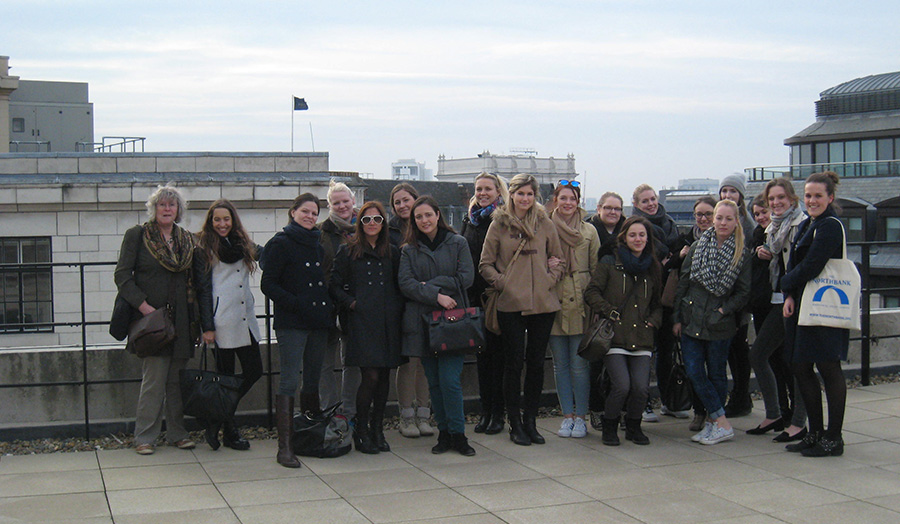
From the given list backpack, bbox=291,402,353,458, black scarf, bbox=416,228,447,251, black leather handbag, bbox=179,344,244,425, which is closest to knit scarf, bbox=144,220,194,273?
black leather handbag, bbox=179,344,244,425

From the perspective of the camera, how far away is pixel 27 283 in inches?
618

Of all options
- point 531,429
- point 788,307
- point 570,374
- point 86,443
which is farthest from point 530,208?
point 86,443

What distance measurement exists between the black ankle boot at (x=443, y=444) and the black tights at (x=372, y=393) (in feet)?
1.49

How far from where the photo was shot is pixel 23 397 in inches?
275

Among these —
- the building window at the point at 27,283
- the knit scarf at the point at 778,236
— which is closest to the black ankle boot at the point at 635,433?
the knit scarf at the point at 778,236

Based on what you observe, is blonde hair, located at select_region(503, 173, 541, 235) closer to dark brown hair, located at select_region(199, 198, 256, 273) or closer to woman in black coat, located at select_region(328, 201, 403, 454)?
woman in black coat, located at select_region(328, 201, 403, 454)

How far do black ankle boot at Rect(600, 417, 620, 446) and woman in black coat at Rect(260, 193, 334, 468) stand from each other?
7.14 feet

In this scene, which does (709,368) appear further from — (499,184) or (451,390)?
(499,184)

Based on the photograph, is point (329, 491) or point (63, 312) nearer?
point (329, 491)

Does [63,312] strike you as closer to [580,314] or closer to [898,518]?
[580,314]

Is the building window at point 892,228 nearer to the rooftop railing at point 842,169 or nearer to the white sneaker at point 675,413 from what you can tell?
the rooftop railing at point 842,169

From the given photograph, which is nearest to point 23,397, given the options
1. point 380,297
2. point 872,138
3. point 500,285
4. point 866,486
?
point 380,297

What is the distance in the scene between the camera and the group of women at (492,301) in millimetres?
6328

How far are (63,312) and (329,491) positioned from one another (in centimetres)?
1147
